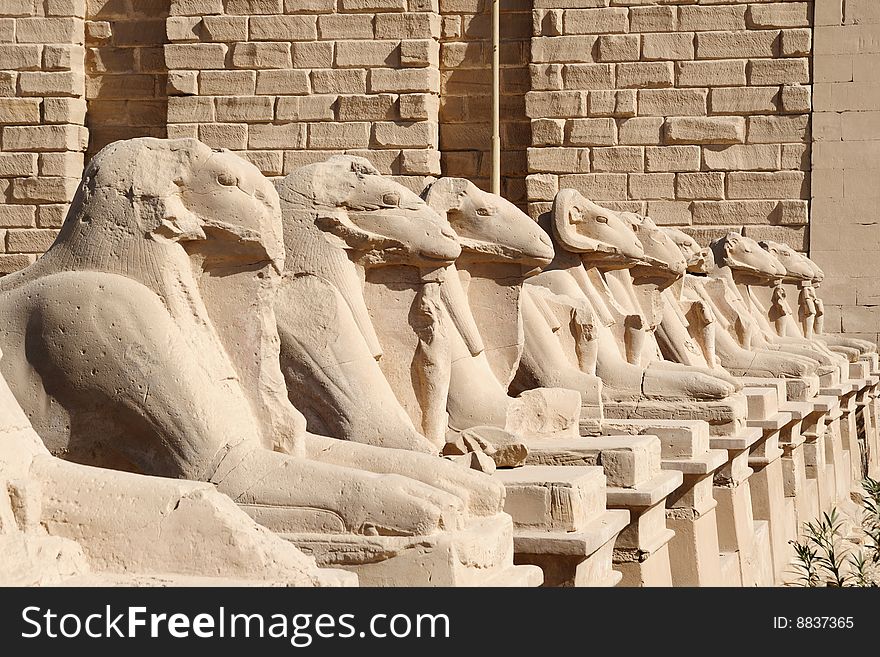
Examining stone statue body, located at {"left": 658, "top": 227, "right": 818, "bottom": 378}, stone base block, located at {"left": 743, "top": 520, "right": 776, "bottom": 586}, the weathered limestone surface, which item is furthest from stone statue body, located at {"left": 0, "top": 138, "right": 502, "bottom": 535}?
stone statue body, located at {"left": 658, "top": 227, "right": 818, "bottom": 378}

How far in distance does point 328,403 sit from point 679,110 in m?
9.86

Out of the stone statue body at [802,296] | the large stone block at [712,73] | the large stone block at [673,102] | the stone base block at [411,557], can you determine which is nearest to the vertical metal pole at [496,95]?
the large stone block at [673,102]

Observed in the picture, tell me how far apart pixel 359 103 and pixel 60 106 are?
8.89ft

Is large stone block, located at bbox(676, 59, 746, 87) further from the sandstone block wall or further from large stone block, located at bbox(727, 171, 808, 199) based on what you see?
large stone block, located at bbox(727, 171, 808, 199)

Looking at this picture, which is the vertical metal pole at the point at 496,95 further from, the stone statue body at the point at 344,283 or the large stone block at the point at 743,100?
the stone statue body at the point at 344,283

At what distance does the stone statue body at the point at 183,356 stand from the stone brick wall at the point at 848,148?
10447 mm

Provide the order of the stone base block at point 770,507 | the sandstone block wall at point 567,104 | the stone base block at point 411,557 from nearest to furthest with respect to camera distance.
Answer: the stone base block at point 411,557 < the stone base block at point 770,507 < the sandstone block wall at point 567,104

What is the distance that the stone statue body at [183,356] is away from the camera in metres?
3.48

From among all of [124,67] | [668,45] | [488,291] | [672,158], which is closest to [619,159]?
[672,158]

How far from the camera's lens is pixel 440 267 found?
15.5 ft

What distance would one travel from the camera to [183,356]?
3.55m

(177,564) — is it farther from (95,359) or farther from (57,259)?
(57,259)
